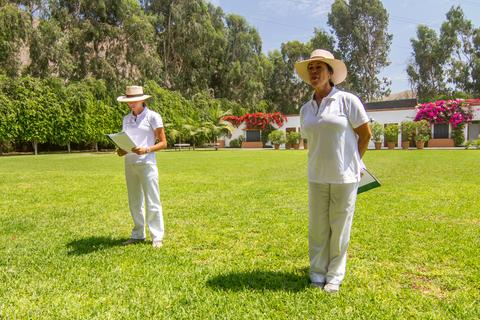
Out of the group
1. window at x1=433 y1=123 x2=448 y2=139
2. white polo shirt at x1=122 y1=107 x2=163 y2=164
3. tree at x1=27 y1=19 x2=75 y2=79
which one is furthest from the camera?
window at x1=433 y1=123 x2=448 y2=139

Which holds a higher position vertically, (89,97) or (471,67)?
(471,67)

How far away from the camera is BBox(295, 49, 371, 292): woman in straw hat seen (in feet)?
9.78

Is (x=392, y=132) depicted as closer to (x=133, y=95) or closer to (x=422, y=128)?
(x=422, y=128)

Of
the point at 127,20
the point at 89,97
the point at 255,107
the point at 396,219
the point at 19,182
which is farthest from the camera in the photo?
the point at 255,107

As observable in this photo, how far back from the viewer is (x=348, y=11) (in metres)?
46.9

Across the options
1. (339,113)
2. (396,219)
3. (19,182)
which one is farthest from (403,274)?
(19,182)

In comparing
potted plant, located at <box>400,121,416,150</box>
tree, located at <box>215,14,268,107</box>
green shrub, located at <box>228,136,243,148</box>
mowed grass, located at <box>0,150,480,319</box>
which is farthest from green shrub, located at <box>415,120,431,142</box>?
mowed grass, located at <box>0,150,480,319</box>

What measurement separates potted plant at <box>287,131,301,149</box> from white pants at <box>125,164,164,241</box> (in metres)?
27.0

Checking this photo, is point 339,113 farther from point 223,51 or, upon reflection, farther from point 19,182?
point 223,51

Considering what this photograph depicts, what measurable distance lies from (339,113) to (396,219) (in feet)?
10.7

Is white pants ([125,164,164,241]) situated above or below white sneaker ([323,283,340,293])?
above

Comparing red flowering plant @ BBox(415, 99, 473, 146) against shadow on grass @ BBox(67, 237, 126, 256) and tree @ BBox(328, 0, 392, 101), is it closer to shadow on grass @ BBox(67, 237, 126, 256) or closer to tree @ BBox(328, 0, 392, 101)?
tree @ BBox(328, 0, 392, 101)

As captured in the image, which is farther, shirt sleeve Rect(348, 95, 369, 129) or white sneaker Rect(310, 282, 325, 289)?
white sneaker Rect(310, 282, 325, 289)

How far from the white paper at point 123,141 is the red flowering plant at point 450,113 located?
95.5 feet
